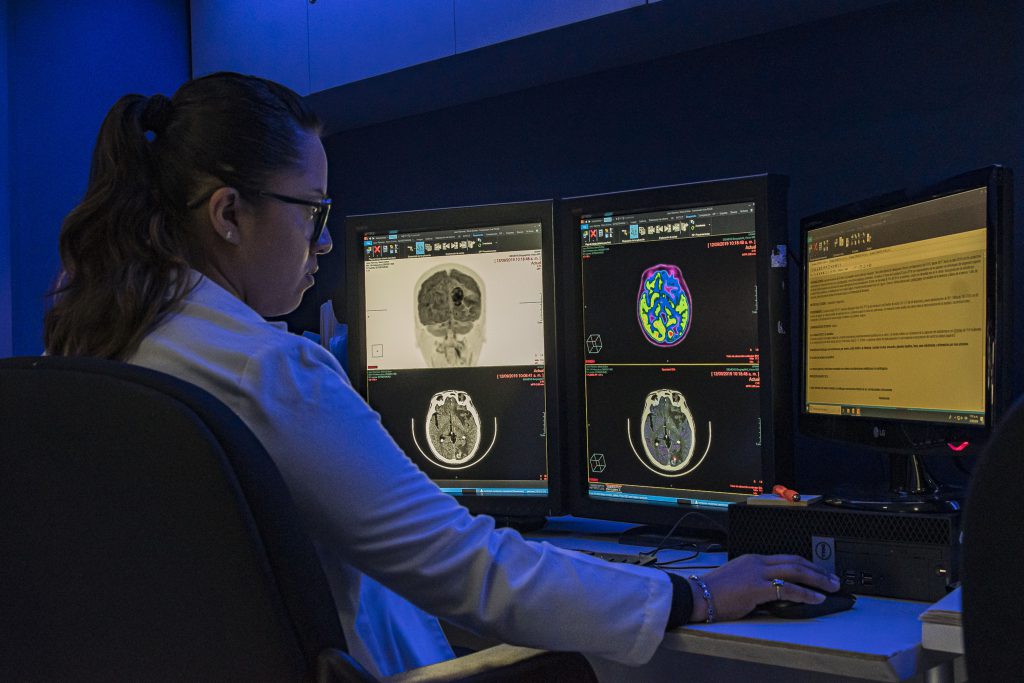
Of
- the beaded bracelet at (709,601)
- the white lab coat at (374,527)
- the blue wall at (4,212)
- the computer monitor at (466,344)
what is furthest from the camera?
the blue wall at (4,212)

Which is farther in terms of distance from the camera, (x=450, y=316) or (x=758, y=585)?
(x=450, y=316)

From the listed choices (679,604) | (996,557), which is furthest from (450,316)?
(996,557)

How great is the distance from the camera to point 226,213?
1.23 m

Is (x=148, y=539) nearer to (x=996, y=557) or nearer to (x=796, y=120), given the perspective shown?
(x=996, y=557)

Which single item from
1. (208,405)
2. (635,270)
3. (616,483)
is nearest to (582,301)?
(635,270)

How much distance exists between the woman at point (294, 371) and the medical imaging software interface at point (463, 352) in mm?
707

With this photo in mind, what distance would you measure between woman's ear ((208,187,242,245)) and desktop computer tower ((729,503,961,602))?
0.87 meters

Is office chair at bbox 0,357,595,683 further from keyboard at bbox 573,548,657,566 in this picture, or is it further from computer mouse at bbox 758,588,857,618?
keyboard at bbox 573,548,657,566

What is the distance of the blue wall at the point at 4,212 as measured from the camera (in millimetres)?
2877

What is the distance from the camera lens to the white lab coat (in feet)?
3.31

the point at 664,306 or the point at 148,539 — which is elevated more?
the point at 664,306

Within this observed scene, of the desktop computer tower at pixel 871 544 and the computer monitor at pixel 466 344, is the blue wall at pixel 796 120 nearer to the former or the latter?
the computer monitor at pixel 466 344

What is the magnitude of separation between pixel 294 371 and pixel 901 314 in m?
0.98

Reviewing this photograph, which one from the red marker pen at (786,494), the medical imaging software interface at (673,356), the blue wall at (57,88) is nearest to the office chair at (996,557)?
the red marker pen at (786,494)
